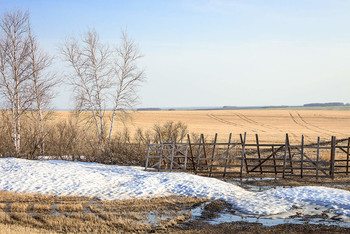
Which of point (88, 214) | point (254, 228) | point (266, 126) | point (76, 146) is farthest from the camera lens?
point (266, 126)

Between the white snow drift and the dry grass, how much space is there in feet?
3.60

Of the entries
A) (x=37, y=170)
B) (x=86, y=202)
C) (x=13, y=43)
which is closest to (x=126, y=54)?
(x=13, y=43)

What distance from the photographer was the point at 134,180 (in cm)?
1892

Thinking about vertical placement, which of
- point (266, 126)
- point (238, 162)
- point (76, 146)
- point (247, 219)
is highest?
point (76, 146)

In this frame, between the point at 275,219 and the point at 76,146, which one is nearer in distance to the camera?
the point at 275,219

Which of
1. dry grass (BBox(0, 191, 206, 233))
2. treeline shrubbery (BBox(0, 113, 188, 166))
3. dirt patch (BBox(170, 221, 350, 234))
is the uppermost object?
treeline shrubbery (BBox(0, 113, 188, 166))

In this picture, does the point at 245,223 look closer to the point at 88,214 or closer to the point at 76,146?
the point at 88,214

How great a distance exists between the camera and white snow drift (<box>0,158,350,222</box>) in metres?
14.1

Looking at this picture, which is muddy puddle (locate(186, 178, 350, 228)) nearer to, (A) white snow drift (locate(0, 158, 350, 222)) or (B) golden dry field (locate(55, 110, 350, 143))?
(A) white snow drift (locate(0, 158, 350, 222))

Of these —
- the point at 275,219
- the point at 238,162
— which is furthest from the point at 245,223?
the point at 238,162

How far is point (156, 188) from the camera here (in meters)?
17.2

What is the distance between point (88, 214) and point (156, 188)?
15.8 ft

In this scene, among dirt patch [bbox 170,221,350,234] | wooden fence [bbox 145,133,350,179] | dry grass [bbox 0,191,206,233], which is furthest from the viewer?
wooden fence [bbox 145,133,350,179]

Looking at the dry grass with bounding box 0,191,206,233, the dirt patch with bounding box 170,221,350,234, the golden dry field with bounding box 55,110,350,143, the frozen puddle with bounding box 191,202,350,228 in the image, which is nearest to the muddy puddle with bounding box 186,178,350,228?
the frozen puddle with bounding box 191,202,350,228
